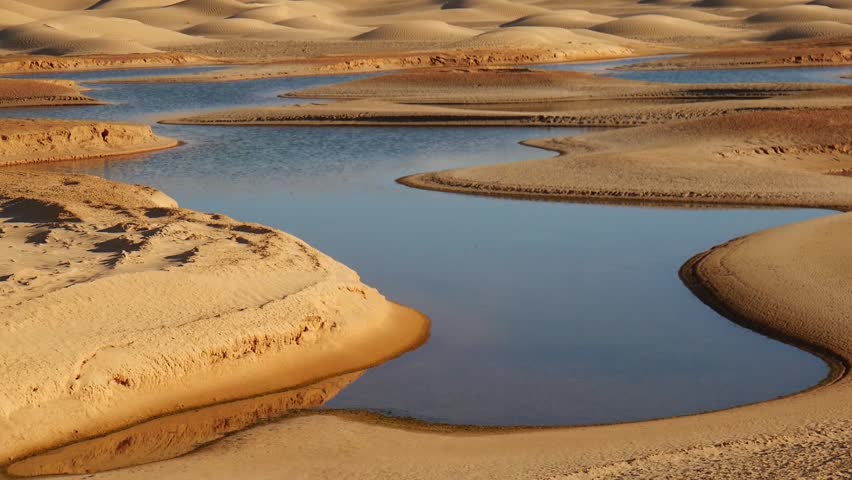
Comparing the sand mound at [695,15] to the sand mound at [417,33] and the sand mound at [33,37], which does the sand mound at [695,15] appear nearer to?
the sand mound at [417,33]

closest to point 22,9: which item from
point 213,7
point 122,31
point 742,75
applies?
point 213,7

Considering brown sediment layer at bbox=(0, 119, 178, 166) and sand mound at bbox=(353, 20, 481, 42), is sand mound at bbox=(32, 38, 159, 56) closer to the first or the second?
sand mound at bbox=(353, 20, 481, 42)

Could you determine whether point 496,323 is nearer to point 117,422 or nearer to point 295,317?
point 295,317

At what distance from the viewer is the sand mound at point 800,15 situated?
88.2 m

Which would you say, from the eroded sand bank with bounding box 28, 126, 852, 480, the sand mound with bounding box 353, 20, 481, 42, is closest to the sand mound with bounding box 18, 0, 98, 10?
the sand mound with bounding box 353, 20, 481, 42

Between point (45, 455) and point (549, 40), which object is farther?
point (549, 40)

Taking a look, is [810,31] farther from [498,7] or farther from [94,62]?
[94,62]

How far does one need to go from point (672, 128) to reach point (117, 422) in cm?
1854

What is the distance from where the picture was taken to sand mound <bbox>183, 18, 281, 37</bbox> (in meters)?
88.6

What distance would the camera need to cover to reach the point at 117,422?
8914 mm

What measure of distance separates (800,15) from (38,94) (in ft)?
212

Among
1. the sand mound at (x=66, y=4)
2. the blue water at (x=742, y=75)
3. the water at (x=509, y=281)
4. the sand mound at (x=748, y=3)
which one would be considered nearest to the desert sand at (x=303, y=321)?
the water at (x=509, y=281)

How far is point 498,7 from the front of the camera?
358 feet

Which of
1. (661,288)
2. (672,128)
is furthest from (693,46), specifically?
(661,288)
